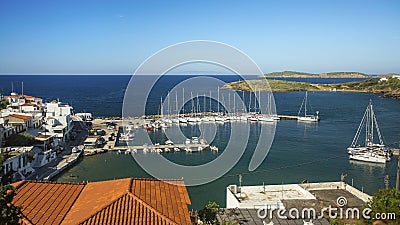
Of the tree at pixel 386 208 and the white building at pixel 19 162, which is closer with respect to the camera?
the tree at pixel 386 208

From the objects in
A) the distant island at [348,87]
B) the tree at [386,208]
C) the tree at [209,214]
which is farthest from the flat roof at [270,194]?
the distant island at [348,87]

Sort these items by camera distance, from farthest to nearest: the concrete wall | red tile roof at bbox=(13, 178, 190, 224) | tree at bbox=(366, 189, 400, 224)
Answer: the concrete wall, tree at bbox=(366, 189, 400, 224), red tile roof at bbox=(13, 178, 190, 224)

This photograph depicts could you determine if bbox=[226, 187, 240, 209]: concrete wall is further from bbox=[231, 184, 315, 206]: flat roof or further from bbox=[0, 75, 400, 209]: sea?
bbox=[0, 75, 400, 209]: sea

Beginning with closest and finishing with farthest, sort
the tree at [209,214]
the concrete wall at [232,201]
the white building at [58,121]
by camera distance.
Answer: the tree at [209,214], the concrete wall at [232,201], the white building at [58,121]

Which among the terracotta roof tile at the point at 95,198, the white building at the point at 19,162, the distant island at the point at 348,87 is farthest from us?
the distant island at the point at 348,87

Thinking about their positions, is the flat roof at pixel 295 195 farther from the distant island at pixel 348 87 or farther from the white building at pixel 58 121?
the distant island at pixel 348 87

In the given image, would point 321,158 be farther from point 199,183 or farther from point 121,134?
point 121,134

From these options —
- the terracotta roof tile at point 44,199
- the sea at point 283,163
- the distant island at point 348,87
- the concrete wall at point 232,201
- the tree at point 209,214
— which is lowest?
the sea at point 283,163

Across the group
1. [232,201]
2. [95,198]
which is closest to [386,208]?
[232,201]

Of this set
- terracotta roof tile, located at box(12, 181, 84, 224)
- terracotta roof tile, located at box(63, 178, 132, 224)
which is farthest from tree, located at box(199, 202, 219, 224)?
terracotta roof tile, located at box(12, 181, 84, 224)
